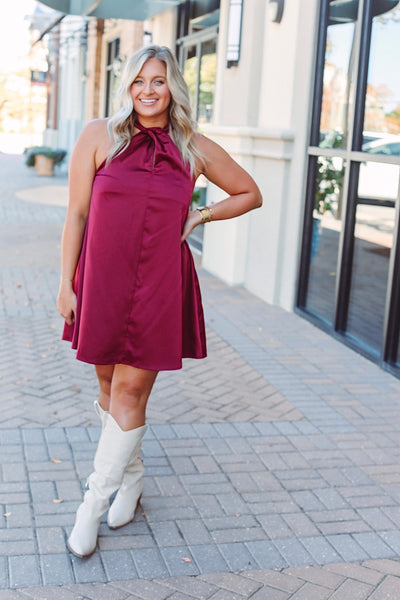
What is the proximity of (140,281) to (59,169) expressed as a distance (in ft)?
81.6

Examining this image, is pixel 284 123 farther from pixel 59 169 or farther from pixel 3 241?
pixel 59 169

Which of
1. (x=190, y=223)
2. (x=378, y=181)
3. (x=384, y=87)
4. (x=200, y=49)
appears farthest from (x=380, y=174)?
(x=200, y=49)

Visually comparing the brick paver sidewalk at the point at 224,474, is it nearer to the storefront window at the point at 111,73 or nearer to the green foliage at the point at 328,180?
the green foliage at the point at 328,180

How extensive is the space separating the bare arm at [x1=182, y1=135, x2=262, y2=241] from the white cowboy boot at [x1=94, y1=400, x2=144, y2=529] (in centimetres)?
91

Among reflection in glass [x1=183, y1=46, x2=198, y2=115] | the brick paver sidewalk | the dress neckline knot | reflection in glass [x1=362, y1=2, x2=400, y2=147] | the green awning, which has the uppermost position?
the green awning

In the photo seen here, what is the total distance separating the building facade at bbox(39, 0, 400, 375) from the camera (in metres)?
6.23

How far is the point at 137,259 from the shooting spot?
3.09 meters

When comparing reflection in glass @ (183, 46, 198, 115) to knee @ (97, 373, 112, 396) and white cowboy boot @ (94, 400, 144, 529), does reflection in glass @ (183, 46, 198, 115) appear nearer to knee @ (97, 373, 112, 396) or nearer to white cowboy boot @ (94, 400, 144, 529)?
knee @ (97, 373, 112, 396)

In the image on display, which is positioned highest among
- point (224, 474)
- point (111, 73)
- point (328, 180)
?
point (111, 73)

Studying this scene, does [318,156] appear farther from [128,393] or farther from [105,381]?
[128,393]

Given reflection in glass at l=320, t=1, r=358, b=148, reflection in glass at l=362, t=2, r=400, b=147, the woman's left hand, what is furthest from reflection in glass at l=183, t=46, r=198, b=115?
the woman's left hand

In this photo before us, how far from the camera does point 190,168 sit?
10.4 ft

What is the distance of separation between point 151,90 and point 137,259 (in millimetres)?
611

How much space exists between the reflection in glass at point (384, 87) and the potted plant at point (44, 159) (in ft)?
56.8
